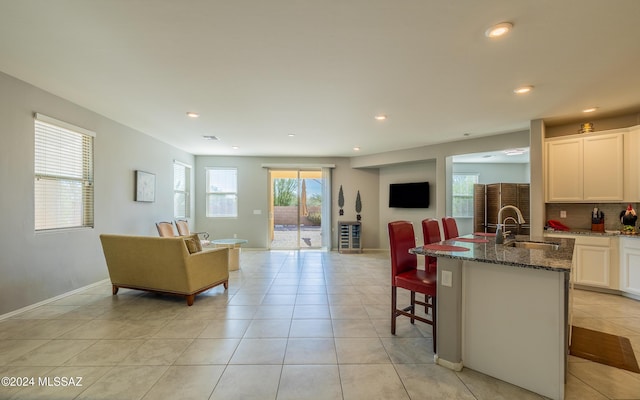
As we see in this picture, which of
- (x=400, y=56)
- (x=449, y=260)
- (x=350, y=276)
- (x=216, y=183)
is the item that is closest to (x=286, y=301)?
(x=350, y=276)

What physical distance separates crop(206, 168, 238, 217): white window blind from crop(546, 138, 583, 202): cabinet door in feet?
22.4

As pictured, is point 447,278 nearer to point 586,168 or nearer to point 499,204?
point 586,168

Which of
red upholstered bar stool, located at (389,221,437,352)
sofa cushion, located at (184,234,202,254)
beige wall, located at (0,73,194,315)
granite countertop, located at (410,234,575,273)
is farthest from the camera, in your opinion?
sofa cushion, located at (184,234,202,254)

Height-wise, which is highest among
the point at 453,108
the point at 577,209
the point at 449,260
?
the point at 453,108

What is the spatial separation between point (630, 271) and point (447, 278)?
339 cm

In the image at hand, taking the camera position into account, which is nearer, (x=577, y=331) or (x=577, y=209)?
(x=577, y=331)

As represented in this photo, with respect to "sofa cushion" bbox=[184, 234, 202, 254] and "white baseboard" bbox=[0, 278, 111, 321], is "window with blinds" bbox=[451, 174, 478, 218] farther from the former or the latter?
"white baseboard" bbox=[0, 278, 111, 321]

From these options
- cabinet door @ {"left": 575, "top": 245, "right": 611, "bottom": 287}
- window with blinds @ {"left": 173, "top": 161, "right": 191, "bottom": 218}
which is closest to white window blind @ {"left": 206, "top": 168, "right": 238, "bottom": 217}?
window with blinds @ {"left": 173, "top": 161, "right": 191, "bottom": 218}

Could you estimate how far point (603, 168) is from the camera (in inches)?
A: 153

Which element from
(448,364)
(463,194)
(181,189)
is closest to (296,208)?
(181,189)

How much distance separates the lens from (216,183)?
751 cm

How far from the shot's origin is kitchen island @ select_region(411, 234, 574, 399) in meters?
1.75

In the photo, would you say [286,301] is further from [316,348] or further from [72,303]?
[72,303]

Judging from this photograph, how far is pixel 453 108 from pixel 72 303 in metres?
5.64
